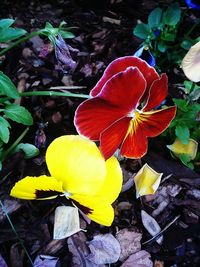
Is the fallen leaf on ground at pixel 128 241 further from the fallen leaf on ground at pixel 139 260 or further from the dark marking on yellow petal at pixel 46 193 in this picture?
the dark marking on yellow petal at pixel 46 193

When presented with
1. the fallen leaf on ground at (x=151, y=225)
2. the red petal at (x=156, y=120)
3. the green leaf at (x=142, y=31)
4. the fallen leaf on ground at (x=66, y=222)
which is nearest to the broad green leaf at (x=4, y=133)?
the fallen leaf on ground at (x=66, y=222)

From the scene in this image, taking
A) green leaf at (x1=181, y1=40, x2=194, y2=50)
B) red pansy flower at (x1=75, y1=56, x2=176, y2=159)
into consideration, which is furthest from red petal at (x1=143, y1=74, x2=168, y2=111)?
green leaf at (x1=181, y1=40, x2=194, y2=50)

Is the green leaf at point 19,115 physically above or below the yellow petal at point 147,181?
above

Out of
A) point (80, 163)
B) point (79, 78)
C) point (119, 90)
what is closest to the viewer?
point (119, 90)

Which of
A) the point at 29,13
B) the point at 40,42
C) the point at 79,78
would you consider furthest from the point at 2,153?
the point at 29,13

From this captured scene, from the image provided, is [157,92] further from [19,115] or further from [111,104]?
[19,115]

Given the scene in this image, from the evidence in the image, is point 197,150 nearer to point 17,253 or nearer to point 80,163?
point 80,163
